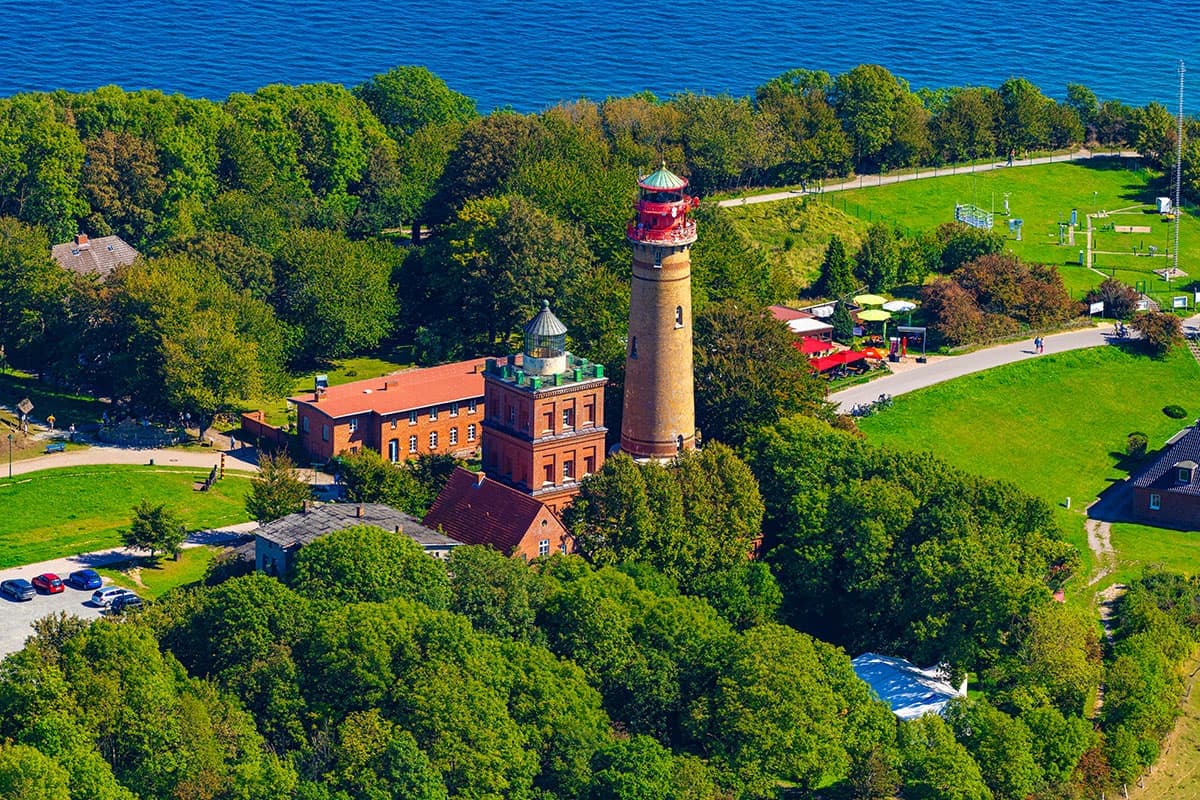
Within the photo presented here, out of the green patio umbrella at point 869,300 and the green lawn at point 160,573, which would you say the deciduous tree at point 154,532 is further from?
the green patio umbrella at point 869,300

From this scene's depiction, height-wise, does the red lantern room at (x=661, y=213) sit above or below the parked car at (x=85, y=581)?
above

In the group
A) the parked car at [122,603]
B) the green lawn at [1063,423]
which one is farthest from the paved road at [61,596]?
the green lawn at [1063,423]

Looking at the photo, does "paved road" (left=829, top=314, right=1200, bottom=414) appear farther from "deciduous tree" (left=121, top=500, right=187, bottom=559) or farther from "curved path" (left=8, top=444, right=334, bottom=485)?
"deciduous tree" (left=121, top=500, right=187, bottom=559)

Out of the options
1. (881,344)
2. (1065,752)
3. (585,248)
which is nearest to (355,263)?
(585,248)

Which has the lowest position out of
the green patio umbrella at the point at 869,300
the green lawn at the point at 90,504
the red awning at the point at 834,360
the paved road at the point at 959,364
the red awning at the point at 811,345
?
the green lawn at the point at 90,504

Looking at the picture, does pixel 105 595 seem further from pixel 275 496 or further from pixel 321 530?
pixel 321 530

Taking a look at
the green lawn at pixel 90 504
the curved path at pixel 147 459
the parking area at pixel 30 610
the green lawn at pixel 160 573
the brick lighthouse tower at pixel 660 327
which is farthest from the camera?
the curved path at pixel 147 459

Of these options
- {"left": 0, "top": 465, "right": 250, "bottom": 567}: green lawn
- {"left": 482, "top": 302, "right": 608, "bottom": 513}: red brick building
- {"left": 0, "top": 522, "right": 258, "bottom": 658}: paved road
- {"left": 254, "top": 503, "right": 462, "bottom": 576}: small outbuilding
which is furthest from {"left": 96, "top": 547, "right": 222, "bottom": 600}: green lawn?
{"left": 482, "top": 302, "right": 608, "bottom": 513}: red brick building
